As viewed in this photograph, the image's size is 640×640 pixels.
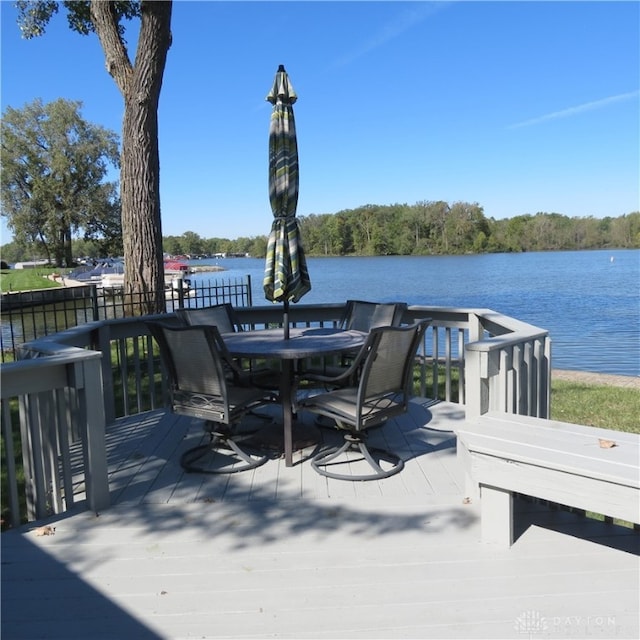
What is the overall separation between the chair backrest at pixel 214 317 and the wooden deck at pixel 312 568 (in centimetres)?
176

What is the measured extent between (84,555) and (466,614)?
1.70 metres

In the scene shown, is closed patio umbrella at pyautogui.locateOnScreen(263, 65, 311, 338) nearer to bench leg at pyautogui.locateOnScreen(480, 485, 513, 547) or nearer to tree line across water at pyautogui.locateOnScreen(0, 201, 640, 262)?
bench leg at pyautogui.locateOnScreen(480, 485, 513, 547)

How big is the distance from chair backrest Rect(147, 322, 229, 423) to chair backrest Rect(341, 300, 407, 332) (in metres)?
1.61

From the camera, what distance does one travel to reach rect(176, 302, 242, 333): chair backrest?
4.91 meters

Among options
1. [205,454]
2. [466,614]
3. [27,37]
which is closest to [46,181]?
[27,37]

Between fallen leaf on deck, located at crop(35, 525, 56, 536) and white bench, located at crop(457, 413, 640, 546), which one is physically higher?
white bench, located at crop(457, 413, 640, 546)

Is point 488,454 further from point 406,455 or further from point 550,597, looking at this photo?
point 406,455

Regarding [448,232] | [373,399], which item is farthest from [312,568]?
[448,232]

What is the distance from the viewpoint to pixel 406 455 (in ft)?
12.9

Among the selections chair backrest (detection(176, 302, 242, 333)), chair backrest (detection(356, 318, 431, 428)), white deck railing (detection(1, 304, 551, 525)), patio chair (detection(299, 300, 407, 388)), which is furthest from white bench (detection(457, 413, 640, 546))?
chair backrest (detection(176, 302, 242, 333))

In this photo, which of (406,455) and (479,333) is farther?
(479,333)

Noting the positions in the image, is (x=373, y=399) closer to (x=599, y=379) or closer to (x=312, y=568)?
(x=312, y=568)

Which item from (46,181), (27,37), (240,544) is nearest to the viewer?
(240,544)

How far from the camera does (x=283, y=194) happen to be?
407 cm
